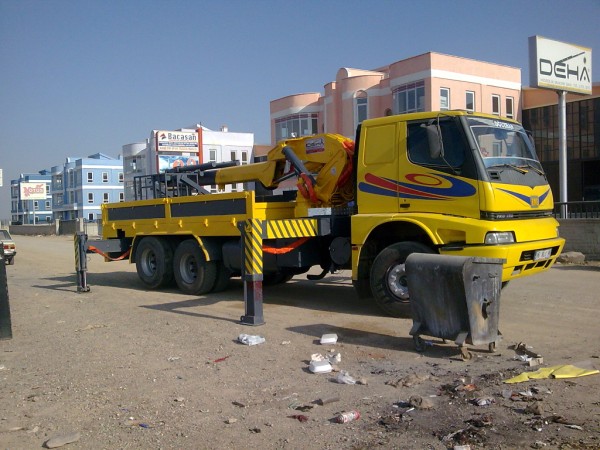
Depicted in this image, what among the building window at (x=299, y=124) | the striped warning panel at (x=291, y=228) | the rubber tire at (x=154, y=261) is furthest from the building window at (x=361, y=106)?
the striped warning panel at (x=291, y=228)

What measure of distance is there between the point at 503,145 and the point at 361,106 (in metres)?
31.5

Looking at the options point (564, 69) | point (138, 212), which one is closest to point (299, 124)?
point (564, 69)

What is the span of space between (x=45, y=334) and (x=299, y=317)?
372 centimetres

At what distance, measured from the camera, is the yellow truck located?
791cm

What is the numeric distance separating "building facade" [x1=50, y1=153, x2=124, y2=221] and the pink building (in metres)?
49.4

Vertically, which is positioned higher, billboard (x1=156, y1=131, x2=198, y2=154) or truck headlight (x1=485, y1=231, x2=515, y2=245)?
billboard (x1=156, y1=131, x2=198, y2=154)

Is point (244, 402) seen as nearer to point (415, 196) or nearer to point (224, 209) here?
point (415, 196)

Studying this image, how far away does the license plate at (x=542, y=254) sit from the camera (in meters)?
8.10

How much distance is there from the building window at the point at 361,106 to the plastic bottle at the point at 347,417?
Answer: 3524cm

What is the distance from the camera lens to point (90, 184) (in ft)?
279

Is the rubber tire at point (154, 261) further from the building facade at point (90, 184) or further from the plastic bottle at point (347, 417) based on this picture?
the building facade at point (90, 184)

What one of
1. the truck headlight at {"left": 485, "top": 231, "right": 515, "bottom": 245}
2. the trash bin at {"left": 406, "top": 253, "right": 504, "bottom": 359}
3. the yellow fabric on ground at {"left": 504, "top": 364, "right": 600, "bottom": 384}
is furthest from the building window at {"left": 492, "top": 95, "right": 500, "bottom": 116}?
the yellow fabric on ground at {"left": 504, "top": 364, "right": 600, "bottom": 384}

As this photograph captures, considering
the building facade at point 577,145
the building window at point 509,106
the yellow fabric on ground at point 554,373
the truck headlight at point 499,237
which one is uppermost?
the building window at point 509,106

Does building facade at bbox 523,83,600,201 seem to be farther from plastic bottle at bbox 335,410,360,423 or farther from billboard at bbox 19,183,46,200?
billboard at bbox 19,183,46,200
